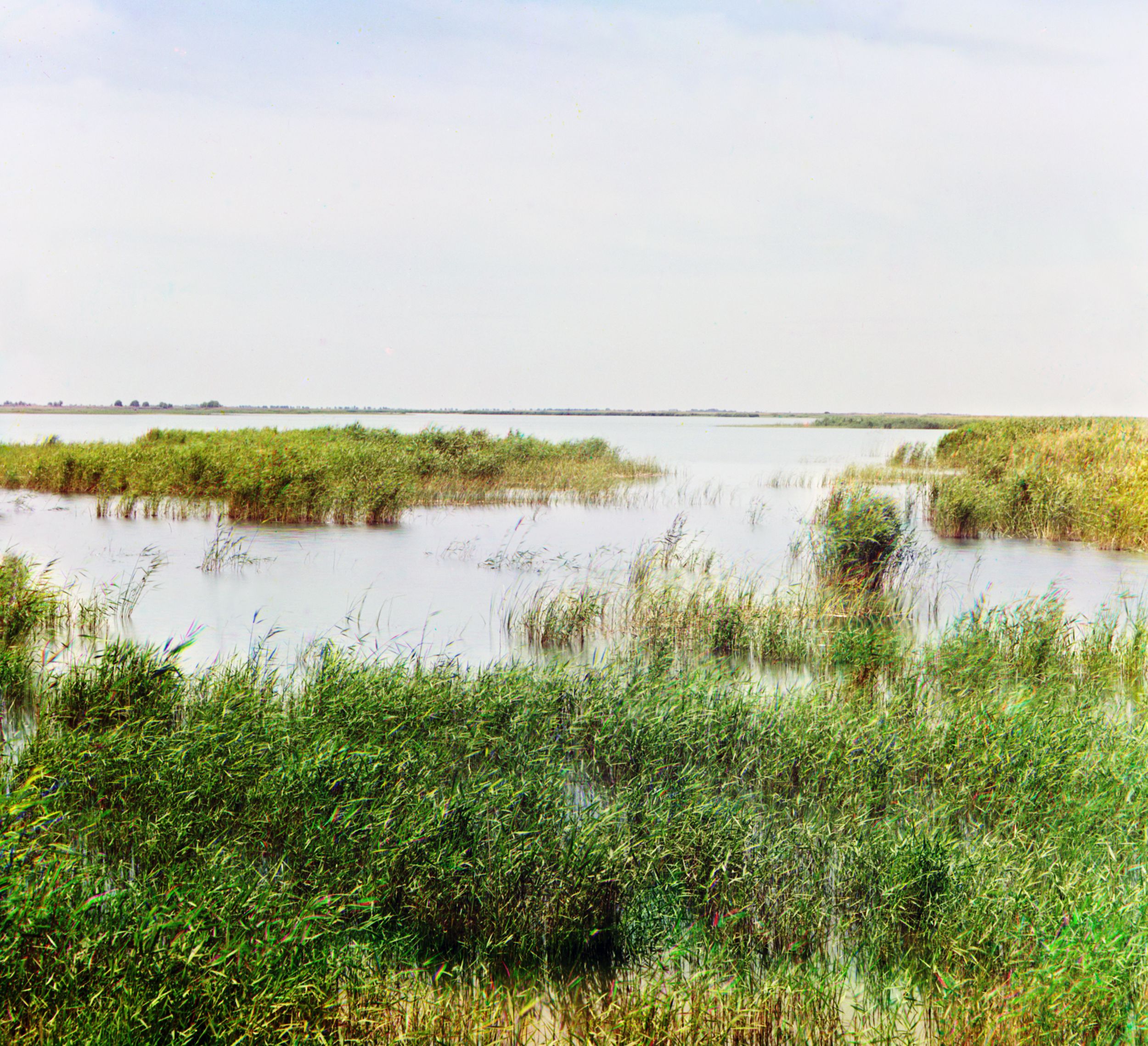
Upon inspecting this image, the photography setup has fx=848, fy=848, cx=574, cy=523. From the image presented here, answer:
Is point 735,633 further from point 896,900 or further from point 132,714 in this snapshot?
point 132,714

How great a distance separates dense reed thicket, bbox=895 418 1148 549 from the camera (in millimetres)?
15391

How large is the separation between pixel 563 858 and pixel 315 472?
1534cm

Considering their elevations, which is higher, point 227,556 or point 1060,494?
point 1060,494

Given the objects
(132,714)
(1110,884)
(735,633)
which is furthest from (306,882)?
(735,633)

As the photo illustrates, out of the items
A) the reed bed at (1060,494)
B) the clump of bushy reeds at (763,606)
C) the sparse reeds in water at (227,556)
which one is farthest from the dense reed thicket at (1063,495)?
the sparse reeds in water at (227,556)

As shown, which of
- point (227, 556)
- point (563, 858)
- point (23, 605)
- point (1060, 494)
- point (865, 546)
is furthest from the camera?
point (1060, 494)

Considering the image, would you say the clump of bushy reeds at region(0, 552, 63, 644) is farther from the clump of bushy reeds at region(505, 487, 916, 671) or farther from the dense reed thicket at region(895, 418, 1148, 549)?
the dense reed thicket at region(895, 418, 1148, 549)

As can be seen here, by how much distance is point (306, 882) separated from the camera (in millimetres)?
3779

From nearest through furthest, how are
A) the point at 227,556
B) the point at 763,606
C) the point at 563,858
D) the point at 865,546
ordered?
the point at 563,858
the point at 763,606
the point at 865,546
the point at 227,556

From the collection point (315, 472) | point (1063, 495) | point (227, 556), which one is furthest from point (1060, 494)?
point (227, 556)

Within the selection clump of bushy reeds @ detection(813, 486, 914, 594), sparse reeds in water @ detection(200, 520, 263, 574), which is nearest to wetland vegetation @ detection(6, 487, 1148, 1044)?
clump of bushy reeds @ detection(813, 486, 914, 594)

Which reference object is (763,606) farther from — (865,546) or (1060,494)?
(1060,494)

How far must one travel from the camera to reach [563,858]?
160 inches

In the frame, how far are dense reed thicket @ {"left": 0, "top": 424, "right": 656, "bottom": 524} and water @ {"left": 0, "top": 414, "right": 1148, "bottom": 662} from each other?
76cm
